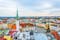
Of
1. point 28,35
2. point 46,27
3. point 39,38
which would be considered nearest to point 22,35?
point 28,35

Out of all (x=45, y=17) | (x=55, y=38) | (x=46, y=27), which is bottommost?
(x=55, y=38)

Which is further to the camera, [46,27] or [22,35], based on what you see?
[46,27]

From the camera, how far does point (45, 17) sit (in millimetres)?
2430

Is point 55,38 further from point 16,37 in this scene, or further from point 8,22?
point 8,22

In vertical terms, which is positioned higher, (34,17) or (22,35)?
(34,17)

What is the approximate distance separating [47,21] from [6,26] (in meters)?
0.71

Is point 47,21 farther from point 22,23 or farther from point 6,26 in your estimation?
point 6,26

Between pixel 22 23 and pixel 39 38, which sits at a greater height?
pixel 22 23

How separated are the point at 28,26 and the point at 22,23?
4.4 inches

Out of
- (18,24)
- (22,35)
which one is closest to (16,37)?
(22,35)

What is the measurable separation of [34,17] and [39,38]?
372mm

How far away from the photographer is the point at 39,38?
7.41 feet

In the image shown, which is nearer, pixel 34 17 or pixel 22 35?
pixel 22 35

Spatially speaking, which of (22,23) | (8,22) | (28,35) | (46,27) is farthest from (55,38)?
(8,22)
